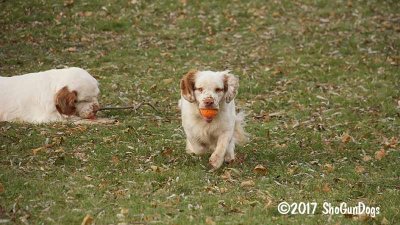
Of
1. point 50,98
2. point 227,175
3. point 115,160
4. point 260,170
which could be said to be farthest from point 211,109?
point 50,98

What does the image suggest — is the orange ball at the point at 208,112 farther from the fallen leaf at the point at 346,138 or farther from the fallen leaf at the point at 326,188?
the fallen leaf at the point at 346,138

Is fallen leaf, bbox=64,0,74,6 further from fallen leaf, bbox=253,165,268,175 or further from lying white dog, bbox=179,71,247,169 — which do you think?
fallen leaf, bbox=253,165,268,175

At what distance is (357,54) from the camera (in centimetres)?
1778

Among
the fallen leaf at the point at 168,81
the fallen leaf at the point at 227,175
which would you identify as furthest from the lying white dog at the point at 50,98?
the fallen leaf at the point at 227,175

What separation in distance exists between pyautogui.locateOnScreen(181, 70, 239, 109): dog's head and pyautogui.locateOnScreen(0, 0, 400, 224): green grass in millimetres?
892

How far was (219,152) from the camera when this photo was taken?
9523 millimetres

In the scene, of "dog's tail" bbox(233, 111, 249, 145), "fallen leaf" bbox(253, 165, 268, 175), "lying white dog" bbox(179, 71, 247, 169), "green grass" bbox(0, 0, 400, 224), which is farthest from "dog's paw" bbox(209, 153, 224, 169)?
"dog's tail" bbox(233, 111, 249, 145)

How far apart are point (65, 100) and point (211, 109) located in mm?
3482

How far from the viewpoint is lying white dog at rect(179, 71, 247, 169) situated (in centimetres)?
941

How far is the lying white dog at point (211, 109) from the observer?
30.9 ft

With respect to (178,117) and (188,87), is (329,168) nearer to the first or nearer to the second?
(188,87)

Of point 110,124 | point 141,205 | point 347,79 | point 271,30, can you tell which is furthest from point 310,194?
point 271,30

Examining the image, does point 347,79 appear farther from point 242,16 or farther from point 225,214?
point 225,214

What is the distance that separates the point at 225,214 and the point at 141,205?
93cm
